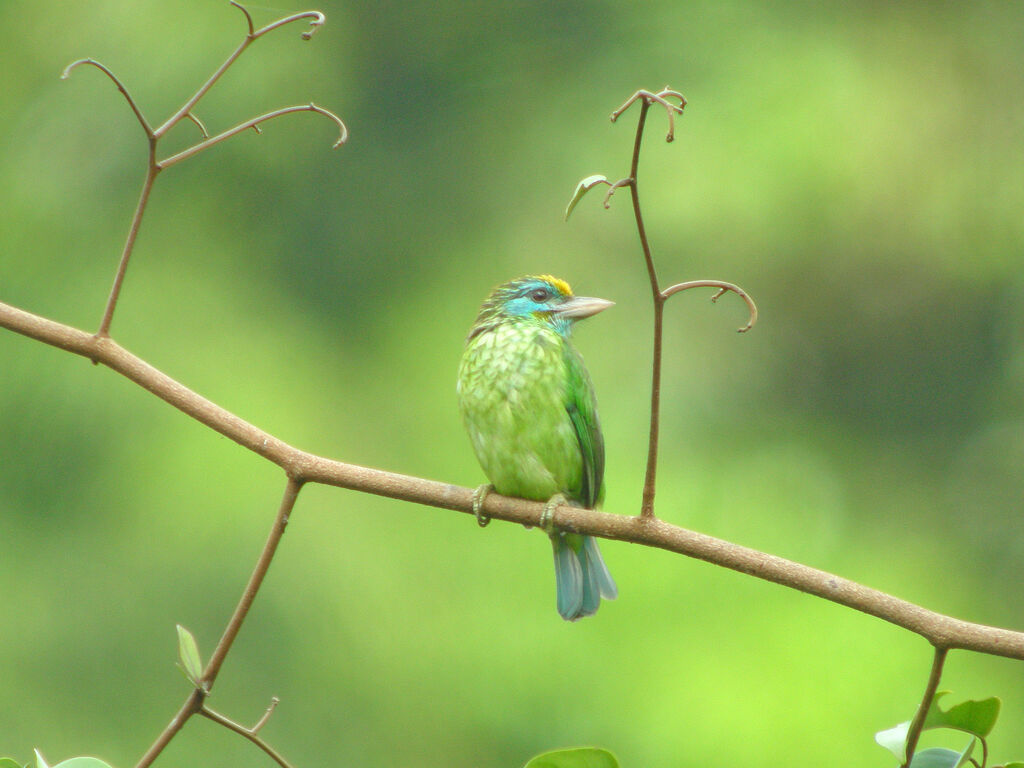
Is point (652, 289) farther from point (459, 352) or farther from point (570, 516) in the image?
point (459, 352)

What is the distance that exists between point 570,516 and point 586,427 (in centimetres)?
109

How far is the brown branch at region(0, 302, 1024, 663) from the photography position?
1.37 meters

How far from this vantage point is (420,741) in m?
6.70

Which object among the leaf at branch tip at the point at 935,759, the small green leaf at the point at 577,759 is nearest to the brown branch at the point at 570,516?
the leaf at branch tip at the point at 935,759

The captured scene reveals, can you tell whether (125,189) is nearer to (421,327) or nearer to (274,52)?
(274,52)

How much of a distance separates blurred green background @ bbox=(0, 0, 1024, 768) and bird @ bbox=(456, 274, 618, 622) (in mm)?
2772

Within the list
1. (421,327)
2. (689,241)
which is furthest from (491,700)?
(689,241)

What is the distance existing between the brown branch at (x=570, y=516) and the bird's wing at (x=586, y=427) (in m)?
1.00

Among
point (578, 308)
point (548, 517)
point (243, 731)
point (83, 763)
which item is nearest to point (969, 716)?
point (548, 517)

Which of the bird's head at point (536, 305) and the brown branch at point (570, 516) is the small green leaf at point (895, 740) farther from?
the bird's head at point (536, 305)

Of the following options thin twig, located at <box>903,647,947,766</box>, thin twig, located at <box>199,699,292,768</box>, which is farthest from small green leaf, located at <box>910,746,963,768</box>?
thin twig, located at <box>199,699,292,768</box>

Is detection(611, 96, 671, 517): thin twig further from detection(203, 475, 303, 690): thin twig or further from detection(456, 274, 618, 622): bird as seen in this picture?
detection(456, 274, 618, 622): bird

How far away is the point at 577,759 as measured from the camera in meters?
1.42

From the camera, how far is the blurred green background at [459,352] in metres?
6.03
